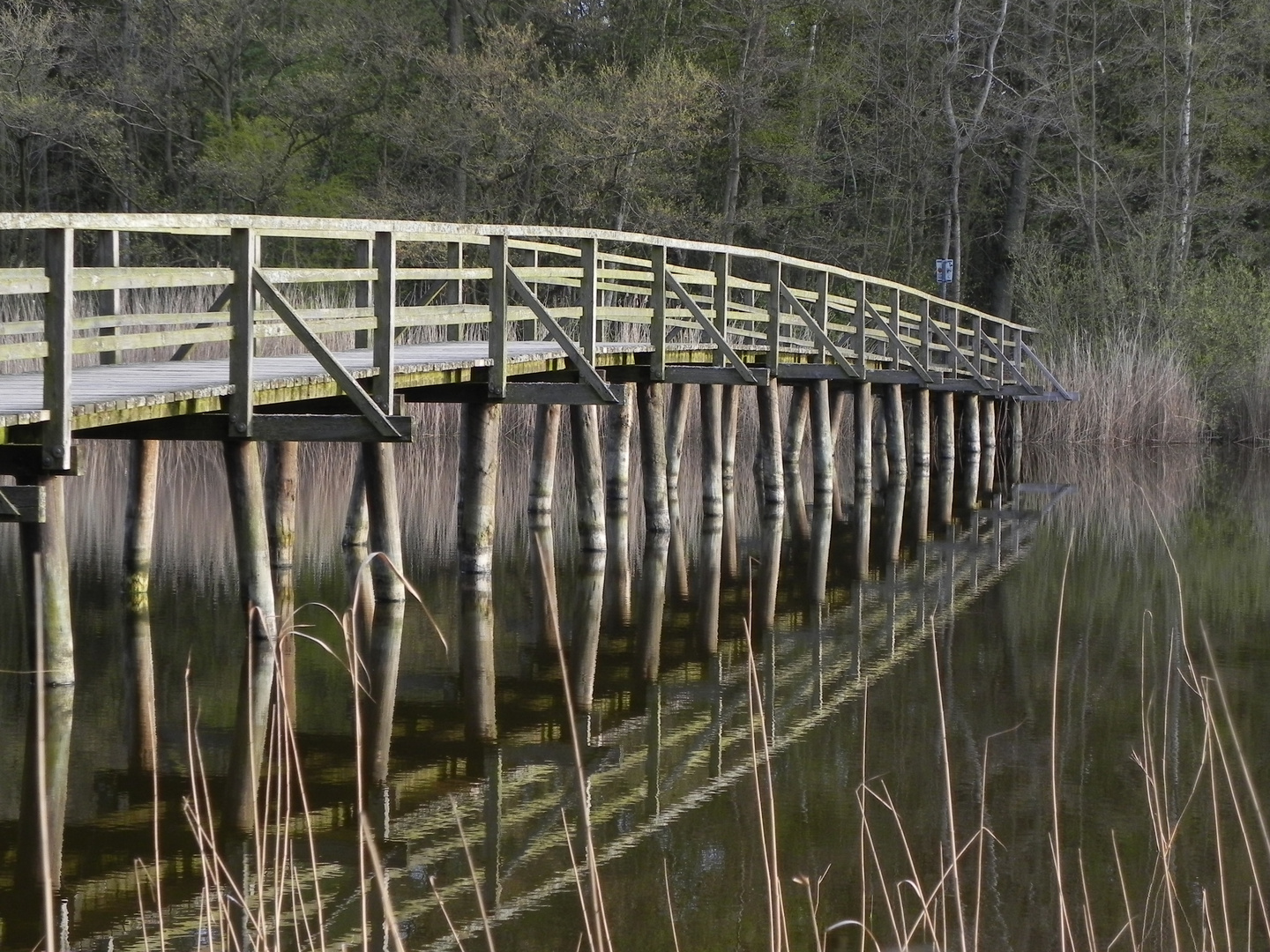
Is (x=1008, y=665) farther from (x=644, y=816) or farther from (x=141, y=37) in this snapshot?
(x=141, y=37)

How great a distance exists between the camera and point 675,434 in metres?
Result: 16.5

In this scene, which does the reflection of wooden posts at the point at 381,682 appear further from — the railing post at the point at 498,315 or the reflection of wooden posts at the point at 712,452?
the reflection of wooden posts at the point at 712,452

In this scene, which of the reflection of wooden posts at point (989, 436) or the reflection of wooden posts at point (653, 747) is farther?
the reflection of wooden posts at point (989, 436)

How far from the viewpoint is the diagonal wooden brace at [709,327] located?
42.4 ft

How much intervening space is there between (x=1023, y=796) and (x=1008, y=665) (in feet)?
8.91

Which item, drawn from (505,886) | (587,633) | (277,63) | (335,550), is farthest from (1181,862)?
(277,63)

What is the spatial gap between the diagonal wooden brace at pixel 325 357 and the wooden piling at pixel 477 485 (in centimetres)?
214

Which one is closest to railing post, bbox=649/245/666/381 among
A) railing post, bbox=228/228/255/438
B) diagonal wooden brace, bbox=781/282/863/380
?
diagonal wooden brace, bbox=781/282/863/380

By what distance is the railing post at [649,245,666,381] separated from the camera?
12469 millimetres

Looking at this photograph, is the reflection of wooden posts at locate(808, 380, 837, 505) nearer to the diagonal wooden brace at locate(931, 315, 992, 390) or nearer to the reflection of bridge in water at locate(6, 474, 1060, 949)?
the reflection of bridge in water at locate(6, 474, 1060, 949)

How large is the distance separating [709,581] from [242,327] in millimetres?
4950

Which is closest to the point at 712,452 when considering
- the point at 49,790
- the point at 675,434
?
the point at 675,434

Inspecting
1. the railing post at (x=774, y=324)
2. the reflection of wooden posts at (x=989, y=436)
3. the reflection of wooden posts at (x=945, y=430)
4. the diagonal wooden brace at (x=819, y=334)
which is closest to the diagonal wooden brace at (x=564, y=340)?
the railing post at (x=774, y=324)

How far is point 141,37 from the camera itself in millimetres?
28562
